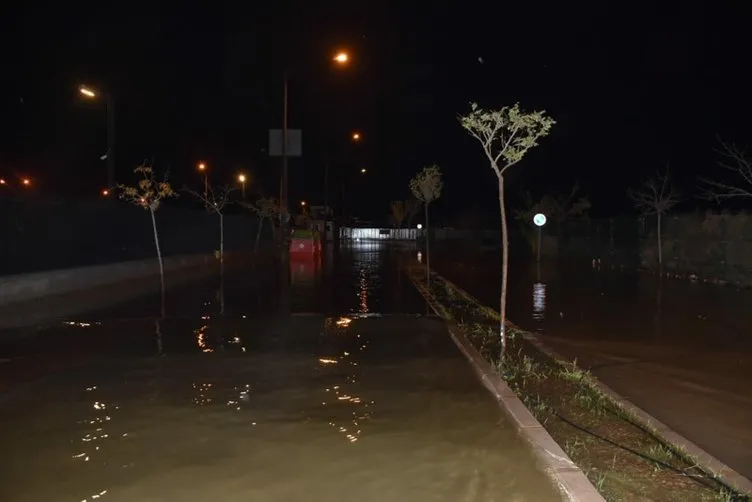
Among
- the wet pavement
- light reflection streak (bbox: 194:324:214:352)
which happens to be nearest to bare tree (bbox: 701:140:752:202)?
the wet pavement

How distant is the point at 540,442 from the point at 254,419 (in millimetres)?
2566

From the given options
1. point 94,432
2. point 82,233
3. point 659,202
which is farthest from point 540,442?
point 659,202

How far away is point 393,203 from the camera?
9481 cm

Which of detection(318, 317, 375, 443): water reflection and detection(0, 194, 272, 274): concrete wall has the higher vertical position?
detection(0, 194, 272, 274): concrete wall

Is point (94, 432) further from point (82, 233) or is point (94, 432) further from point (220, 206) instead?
point (220, 206)

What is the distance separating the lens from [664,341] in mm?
10719

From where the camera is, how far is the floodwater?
15.5 ft

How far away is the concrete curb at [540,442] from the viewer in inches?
177

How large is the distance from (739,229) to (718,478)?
51.8 feet

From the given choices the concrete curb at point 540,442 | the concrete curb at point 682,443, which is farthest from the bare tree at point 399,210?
the concrete curb at point 682,443

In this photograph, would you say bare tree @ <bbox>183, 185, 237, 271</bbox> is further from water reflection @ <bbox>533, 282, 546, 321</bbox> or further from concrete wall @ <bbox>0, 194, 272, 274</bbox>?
water reflection @ <bbox>533, 282, 546, 321</bbox>

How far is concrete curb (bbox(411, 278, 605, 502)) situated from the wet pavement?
56.5 inches

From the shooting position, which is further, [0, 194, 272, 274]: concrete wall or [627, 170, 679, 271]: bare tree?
[627, 170, 679, 271]: bare tree

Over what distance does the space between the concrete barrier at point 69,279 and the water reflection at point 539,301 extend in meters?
10.5
